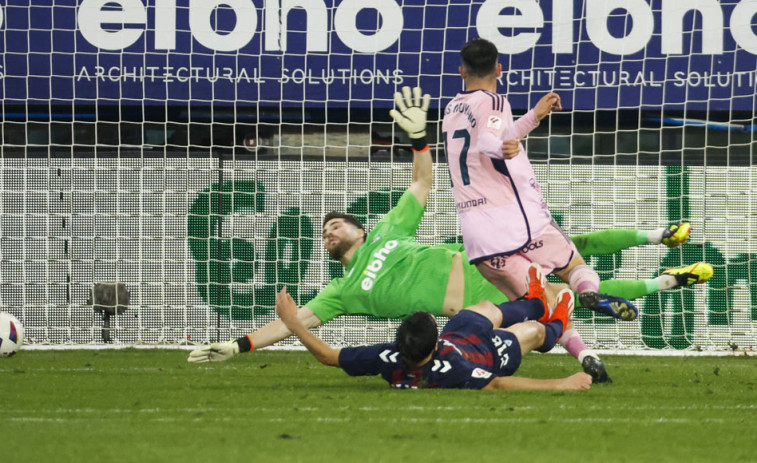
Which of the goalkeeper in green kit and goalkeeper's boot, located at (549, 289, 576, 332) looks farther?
the goalkeeper in green kit

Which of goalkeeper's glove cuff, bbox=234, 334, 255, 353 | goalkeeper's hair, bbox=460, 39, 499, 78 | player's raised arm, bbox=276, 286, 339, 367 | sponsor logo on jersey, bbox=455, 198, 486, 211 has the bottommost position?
goalkeeper's glove cuff, bbox=234, 334, 255, 353

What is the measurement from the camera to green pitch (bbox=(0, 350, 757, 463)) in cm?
408

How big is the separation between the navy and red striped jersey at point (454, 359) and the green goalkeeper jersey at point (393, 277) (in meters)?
1.81

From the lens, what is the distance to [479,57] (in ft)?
21.4

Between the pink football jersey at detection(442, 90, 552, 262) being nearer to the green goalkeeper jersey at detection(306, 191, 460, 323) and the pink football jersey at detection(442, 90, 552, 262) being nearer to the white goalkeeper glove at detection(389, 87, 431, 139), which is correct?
the white goalkeeper glove at detection(389, 87, 431, 139)

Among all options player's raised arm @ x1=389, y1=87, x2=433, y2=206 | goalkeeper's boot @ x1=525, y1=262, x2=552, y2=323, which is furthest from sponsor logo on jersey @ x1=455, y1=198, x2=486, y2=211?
player's raised arm @ x1=389, y1=87, x2=433, y2=206

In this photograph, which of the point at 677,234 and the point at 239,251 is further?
the point at 239,251

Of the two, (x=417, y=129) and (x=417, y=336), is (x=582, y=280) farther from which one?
(x=417, y=129)

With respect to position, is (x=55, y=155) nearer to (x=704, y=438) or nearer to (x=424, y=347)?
(x=424, y=347)

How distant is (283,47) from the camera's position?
35.4 ft

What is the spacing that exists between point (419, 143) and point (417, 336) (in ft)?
7.31

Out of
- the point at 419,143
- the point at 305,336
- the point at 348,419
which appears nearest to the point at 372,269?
the point at 419,143

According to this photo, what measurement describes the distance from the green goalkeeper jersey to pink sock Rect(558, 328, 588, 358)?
131 cm

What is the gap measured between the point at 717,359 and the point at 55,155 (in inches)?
239
